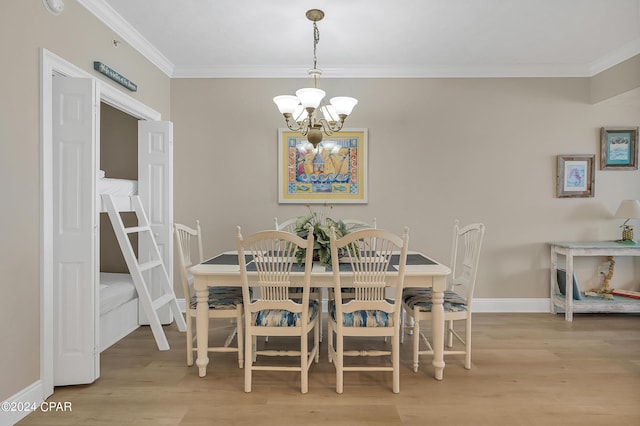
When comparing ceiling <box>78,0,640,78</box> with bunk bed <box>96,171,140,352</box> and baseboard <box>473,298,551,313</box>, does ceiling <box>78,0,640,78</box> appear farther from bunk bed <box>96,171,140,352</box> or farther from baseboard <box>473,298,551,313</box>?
baseboard <box>473,298,551,313</box>

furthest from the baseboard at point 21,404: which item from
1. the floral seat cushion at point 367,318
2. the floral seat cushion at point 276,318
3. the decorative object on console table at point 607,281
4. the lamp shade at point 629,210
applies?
the lamp shade at point 629,210

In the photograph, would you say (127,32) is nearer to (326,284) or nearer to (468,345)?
(326,284)

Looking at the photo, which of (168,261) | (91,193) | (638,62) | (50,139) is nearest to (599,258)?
(638,62)

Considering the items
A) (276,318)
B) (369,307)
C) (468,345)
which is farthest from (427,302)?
(276,318)

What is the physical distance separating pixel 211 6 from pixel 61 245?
2000 millimetres

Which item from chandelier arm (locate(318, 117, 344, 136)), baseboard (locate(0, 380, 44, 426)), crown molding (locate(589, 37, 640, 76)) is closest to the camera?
baseboard (locate(0, 380, 44, 426))

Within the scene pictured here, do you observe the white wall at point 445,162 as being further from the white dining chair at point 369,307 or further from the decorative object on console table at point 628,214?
the white dining chair at point 369,307

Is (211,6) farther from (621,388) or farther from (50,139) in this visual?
(621,388)

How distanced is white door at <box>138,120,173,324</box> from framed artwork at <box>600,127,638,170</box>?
4.60m

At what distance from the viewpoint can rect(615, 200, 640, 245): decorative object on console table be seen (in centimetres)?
387

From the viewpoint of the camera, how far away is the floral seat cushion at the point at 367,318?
2.43 m

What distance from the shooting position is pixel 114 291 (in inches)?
127

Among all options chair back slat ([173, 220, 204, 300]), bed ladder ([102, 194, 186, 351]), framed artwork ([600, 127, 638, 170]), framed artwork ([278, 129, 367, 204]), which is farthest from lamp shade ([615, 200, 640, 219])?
bed ladder ([102, 194, 186, 351])

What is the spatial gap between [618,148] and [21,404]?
5623 millimetres
